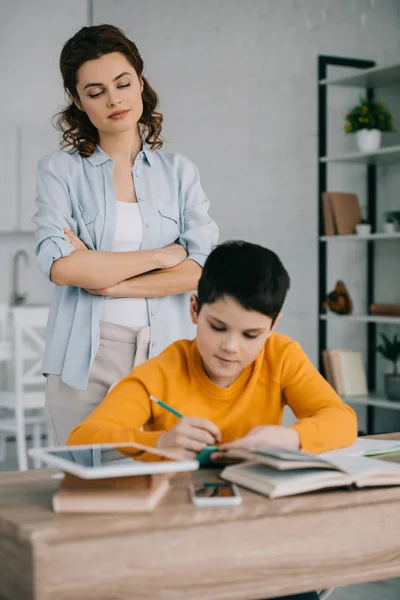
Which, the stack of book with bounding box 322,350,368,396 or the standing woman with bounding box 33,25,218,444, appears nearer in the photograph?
the standing woman with bounding box 33,25,218,444

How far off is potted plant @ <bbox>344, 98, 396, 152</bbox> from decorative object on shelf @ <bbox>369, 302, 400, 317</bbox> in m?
0.82

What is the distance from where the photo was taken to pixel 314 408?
59.9 inches

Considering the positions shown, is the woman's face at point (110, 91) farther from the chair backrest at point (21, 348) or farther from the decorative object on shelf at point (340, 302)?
the decorative object on shelf at point (340, 302)

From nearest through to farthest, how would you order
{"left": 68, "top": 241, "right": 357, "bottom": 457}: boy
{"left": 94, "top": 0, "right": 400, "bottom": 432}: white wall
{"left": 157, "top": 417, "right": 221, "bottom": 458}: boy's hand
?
{"left": 157, "top": 417, "right": 221, "bottom": 458}: boy's hand → {"left": 68, "top": 241, "right": 357, "bottom": 457}: boy → {"left": 94, "top": 0, "right": 400, "bottom": 432}: white wall

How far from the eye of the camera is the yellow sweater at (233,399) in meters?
1.40

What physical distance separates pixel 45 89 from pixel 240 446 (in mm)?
4396

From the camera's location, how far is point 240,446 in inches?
49.1

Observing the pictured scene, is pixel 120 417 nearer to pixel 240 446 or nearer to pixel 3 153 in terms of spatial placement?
pixel 240 446

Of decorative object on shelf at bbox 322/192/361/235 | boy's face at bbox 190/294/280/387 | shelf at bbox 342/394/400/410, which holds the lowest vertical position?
shelf at bbox 342/394/400/410

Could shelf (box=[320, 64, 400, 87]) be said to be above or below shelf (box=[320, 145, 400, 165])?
above

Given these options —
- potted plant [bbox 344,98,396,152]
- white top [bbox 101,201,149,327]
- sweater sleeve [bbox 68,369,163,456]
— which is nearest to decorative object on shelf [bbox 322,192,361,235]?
potted plant [bbox 344,98,396,152]

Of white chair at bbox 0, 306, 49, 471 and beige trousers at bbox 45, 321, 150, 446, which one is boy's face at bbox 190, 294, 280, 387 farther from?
white chair at bbox 0, 306, 49, 471

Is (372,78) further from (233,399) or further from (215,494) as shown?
(215,494)

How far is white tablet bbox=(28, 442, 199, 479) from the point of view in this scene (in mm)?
1038
